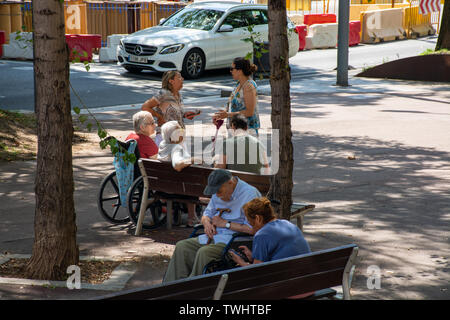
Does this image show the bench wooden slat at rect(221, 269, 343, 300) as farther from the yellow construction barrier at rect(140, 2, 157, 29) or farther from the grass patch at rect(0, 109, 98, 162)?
the yellow construction barrier at rect(140, 2, 157, 29)

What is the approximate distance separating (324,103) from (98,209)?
920 centimetres

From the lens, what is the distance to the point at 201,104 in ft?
51.0

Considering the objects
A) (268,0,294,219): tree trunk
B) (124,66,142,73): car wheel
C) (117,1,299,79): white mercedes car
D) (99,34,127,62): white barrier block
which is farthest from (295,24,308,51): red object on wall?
(268,0,294,219): tree trunk

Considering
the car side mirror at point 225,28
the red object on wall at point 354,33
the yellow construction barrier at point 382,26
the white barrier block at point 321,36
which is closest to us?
the car side mirror at point 225,28

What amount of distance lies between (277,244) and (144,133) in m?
3.46

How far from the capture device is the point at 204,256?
5.36 meters

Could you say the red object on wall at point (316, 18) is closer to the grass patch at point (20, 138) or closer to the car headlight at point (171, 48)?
the car headlight at point (171, 48)

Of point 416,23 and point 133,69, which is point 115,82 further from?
point 416,23

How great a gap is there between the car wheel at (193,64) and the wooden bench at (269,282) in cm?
1478

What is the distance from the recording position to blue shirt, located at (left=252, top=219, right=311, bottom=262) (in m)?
4.71

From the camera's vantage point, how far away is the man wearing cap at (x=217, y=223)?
5.50 metres

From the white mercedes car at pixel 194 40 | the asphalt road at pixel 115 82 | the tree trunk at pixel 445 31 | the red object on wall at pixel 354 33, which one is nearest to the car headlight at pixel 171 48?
the white mercedes car at pixel 194 40

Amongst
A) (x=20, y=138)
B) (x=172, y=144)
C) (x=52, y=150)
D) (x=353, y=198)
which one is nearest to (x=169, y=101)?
(x=172, y=144)

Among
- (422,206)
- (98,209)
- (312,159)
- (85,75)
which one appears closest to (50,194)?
(98,209)
